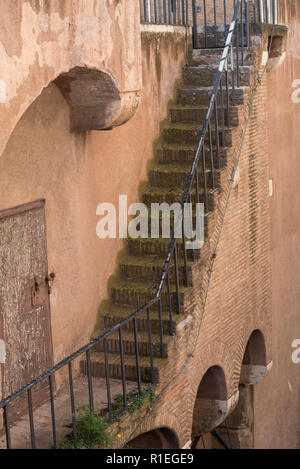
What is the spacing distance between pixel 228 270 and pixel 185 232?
1.19m

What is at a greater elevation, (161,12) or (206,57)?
(161,12)

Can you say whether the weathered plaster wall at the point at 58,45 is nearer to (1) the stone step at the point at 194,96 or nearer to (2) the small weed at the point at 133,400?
(1) the stone step at the point at 194,96

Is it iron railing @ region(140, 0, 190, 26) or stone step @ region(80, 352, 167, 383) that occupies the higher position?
iron railing @ region(140, 0, 190, 26)

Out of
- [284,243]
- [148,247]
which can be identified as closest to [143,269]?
[148,247]

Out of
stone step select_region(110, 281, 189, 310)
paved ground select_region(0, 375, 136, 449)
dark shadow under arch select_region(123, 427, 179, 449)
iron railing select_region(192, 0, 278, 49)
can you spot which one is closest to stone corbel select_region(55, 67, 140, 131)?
stone step select_region(110, 281, 189, 310)

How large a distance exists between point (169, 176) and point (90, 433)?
12.7 ft

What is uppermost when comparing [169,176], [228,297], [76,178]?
[76,178]

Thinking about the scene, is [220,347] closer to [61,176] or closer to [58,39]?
[61,176]

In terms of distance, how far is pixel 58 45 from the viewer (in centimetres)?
733

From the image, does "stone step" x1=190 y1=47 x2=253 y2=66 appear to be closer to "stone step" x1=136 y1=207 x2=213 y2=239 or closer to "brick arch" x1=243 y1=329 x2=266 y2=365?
"stone step" x1=136 y1=207 x2=213 y2=239

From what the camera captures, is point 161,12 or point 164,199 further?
point 161,12

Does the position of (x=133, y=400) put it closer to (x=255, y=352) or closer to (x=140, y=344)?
(x=140, y=344)

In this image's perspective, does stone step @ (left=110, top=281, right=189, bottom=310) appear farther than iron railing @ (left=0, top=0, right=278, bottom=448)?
Yes

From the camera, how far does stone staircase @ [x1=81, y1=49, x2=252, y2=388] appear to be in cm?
920
